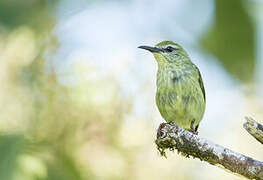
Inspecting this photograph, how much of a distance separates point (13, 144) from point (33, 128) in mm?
1085

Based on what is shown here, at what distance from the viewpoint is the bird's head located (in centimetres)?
639

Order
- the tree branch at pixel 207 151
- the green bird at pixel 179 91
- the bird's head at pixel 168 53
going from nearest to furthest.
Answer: the tree branch at pixel 207 151, the green bird at pixel 179 91, the bird's head at pixel 168 53

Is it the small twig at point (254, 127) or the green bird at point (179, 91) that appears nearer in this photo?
the small twig at point (254, 127)

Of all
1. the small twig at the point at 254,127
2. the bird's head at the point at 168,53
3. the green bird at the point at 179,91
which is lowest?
the small twig at the point at 254,127

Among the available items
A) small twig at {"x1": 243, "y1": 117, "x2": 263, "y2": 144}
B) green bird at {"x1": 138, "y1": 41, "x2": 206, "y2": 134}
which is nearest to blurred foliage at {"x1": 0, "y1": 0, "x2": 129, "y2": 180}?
green bird at {"x1": 138, "y1": 41, "x2": 206, "y2": 134}

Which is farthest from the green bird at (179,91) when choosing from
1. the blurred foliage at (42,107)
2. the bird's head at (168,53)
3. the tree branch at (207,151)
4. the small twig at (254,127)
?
the small twig at (254,127)

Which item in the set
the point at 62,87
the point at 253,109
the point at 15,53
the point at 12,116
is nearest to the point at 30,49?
the point at 15,53

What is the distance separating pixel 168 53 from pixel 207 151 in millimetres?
2562

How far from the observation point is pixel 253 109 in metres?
8.33

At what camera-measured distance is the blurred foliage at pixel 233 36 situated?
671 cm

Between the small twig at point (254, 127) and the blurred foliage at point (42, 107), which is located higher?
the blurred foliage at point (42, 107)

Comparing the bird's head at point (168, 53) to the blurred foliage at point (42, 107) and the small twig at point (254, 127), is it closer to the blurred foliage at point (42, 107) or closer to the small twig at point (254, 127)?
the blurred foliage at point (42, 107)

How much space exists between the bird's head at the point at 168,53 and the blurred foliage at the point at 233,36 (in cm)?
82

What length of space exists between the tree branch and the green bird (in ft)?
4.23
